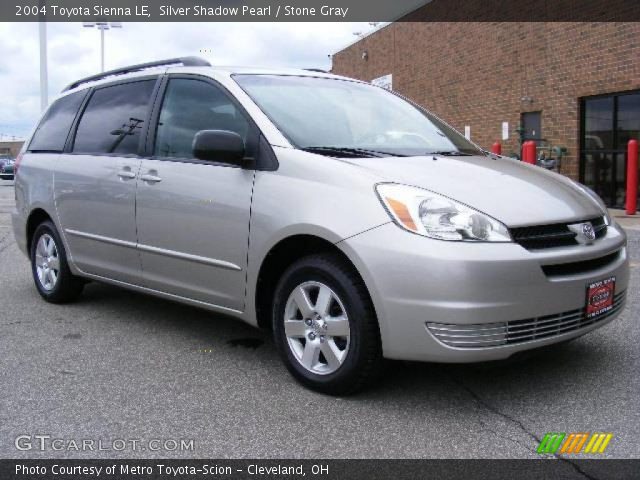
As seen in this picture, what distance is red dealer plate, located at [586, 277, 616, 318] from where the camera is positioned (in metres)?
A: 3.36

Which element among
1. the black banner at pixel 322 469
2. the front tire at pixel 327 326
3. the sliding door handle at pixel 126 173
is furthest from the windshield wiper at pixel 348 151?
the black banner at pixel 322 469

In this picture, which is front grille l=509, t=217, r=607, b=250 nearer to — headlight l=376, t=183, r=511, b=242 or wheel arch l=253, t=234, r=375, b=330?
headlight l=376, t=183, r=511, b=242

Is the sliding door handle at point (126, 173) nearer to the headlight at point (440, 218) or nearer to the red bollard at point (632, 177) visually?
the headlight at point (440, 218)

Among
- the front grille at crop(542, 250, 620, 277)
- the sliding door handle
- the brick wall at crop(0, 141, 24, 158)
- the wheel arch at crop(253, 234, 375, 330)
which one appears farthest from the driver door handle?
the brick wall at crop(0, 141, 24, 158)

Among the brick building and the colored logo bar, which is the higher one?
the brick building

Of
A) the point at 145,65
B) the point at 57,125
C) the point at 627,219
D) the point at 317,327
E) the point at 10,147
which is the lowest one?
the point at 317,327

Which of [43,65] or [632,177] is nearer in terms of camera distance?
[632,177]

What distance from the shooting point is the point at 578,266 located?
333cm

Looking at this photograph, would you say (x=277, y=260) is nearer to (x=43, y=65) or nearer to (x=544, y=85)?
(x=544, y=85)

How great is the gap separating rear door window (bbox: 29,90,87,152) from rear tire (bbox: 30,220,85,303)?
0.66 m

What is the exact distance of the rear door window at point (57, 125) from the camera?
560cm

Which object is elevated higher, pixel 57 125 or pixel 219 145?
pixel 57 125

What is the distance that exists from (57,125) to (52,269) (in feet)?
3.95

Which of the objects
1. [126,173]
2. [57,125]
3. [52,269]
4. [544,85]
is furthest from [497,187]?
[544,85]
